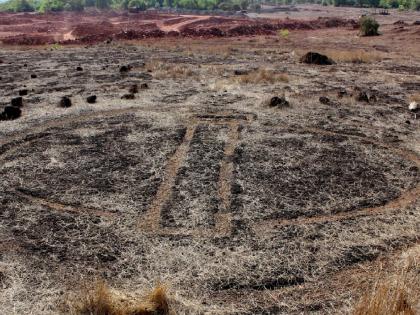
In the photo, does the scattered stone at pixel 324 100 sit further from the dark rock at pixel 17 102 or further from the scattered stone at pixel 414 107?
the dark rock at pixel 17 102

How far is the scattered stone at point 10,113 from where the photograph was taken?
54.3ft

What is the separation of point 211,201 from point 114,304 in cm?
420

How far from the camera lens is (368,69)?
26719 millimetres

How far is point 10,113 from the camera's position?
1669cm

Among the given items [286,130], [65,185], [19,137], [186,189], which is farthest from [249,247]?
[19,137]

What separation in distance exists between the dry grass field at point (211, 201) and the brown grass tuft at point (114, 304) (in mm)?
20

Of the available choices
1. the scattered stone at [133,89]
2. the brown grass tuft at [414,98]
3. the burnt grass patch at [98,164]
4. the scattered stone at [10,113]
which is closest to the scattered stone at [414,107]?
the brown grass tuft at [414,98]

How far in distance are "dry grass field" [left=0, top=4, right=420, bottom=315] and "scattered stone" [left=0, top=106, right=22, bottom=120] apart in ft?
1.42

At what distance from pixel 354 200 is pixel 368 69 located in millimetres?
18544

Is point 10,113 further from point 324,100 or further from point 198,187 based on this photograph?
point 324,100

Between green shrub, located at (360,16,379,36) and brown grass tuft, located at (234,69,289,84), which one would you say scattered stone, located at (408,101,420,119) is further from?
green shrub, located at (360,16,379,36)

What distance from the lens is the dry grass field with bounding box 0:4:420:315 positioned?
7273 millimetres

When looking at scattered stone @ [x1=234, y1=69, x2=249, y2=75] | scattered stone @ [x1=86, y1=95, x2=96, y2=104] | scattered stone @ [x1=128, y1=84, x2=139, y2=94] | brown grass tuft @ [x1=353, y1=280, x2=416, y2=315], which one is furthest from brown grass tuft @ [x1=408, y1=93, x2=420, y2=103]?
brown grass tuft @ [x1=353, y1=280, x2=416, y2=315]

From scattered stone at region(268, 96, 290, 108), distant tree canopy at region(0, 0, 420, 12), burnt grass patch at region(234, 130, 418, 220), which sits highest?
distant tree canopy at region(0, 0, 420, 12)
